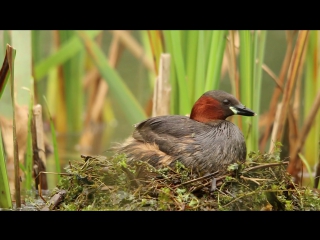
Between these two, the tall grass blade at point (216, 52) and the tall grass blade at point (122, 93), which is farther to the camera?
the tall grass blade at point (122, 93)

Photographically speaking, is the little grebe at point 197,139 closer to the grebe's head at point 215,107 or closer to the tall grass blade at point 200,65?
the grebe's head at point 215,107

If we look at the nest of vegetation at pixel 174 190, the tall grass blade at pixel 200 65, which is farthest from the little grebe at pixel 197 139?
the tall grass blade at pixel 200 65

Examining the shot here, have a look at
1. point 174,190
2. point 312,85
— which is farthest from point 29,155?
point 312,85

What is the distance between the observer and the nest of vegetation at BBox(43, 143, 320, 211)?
4.39 meters

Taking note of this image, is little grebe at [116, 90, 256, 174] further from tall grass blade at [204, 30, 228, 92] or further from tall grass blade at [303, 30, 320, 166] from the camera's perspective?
→ tall grass blade at [303, 30, 320, 166]

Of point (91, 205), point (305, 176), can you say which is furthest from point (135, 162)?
point (305, 176)

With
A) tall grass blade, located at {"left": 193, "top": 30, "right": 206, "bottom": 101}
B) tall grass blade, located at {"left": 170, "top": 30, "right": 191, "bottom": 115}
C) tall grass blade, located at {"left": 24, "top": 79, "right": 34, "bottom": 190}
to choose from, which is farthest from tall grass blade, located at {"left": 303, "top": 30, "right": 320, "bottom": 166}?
tall grass blade, located at {"left": 24, "top": 79, "right": 34, "bottom": 190}

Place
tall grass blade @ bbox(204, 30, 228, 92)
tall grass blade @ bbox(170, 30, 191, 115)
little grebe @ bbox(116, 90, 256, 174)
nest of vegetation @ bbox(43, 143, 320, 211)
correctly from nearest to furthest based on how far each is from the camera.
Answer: nest of vegetation @ bbox(43, 143, 320, 211) < little grebe @ bbox(116, 90, 256, 174) < tall grass blade @ bbox(204, 30, 228, 92) < tall grass blade @ bbox(170, 30, 191, 115)

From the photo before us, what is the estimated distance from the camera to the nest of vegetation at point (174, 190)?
14.4 feet

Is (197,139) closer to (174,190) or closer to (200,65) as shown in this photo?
(174,190)

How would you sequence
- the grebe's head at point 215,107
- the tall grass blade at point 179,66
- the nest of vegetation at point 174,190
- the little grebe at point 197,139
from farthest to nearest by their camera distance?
the tall grass blade at point 179,66
the grebe's head at point 215,107
the little grebe at point 197,139
the nest of vegetation at point 174,190

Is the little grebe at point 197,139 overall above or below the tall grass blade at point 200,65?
below

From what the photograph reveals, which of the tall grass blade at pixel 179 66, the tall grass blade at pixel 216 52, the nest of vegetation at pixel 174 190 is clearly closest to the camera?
the nest of vegetation at pixel 174 190

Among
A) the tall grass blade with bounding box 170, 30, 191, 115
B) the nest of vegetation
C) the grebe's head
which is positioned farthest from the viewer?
the tall grass blade with bounding box 170, 30, 191, 115
